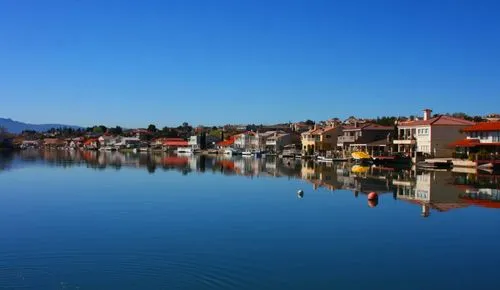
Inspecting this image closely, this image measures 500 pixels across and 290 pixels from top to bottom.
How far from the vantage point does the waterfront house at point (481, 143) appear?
54.9m

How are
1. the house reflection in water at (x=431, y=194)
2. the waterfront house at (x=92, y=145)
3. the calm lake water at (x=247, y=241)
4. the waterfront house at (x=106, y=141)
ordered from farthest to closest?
the waterfront house at (x=92, y=145)
the waterfront house at (x=106, y=141)
the house reflection in water at (x=431, y=194)
the calm lake water at (x=247, y=241)

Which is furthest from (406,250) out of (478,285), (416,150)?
(416,150)

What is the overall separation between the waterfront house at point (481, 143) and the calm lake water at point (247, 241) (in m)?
25.9

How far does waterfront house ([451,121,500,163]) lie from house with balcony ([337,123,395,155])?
16919 mm

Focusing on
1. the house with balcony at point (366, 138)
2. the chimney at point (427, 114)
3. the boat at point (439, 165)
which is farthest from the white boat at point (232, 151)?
the boat at point (439, 165)

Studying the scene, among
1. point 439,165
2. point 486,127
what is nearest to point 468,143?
point 486,127

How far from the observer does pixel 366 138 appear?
8381 centimetres

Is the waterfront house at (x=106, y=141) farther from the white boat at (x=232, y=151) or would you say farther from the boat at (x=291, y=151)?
the boat at (x=291, y=151)

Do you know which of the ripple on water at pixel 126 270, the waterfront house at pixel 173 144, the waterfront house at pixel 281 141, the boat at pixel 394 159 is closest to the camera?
the ripple on water at pixel 126 270

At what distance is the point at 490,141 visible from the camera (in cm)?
5791

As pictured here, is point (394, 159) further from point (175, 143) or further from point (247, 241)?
point (175, 143)

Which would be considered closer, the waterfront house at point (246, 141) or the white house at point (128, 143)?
the waterfront house at point (246, 141)

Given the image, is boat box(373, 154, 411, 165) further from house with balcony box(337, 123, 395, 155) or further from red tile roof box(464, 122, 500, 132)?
house with balcony box(337, 123, 395, 155)

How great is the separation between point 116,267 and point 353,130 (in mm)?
75966
